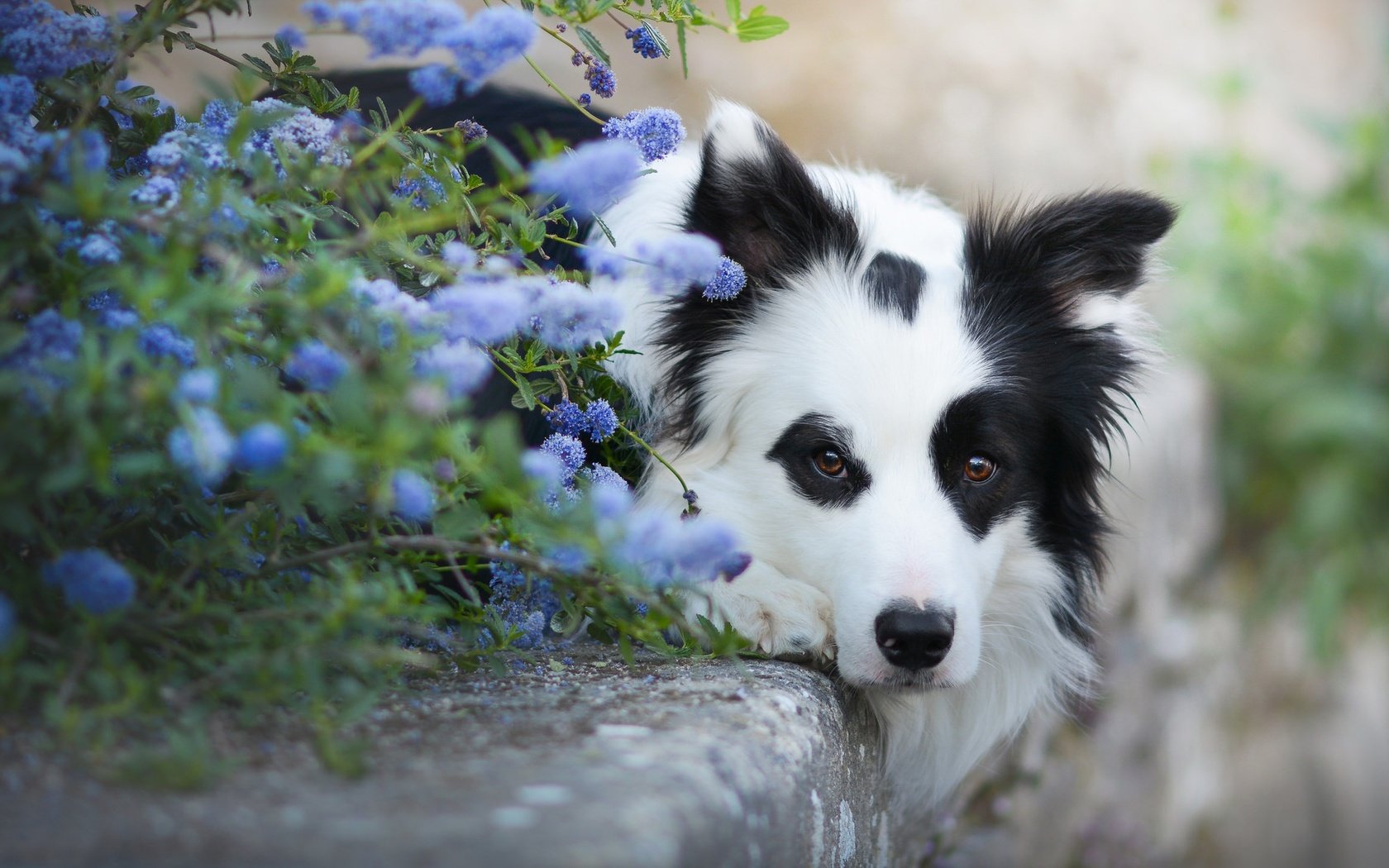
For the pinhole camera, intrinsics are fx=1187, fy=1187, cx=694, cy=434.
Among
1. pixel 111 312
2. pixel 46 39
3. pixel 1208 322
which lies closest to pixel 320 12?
pixel 46 39

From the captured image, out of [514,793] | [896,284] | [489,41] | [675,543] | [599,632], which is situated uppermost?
[489,41]

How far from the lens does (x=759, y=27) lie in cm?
191

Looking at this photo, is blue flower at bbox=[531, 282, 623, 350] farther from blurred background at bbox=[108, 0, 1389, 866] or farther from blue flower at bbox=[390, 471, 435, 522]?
blurred background at bbox=[108, 0, 1389, 866]

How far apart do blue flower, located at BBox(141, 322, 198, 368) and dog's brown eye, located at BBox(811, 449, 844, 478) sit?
4.21 ft

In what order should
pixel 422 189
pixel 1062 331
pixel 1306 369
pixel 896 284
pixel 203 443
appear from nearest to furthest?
pixel 203 443 → pixel 422 189 → pixel 896 284 → pixel 1062 331 → pixel 1306 369

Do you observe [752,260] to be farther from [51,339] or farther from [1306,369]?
[1306,369]

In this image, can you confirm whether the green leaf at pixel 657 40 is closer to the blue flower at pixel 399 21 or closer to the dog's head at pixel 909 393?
the dog's head at pixel 909 393

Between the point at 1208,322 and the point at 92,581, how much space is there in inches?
244

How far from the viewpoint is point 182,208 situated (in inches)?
52.9

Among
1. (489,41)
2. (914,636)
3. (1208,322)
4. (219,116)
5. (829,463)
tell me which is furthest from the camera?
(1208,322)

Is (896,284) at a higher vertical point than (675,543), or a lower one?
lower

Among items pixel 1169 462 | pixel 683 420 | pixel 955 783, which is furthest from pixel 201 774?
pixel 1169 462

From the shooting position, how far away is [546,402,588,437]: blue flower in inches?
76.3

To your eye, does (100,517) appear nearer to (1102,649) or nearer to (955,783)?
(955,783)
